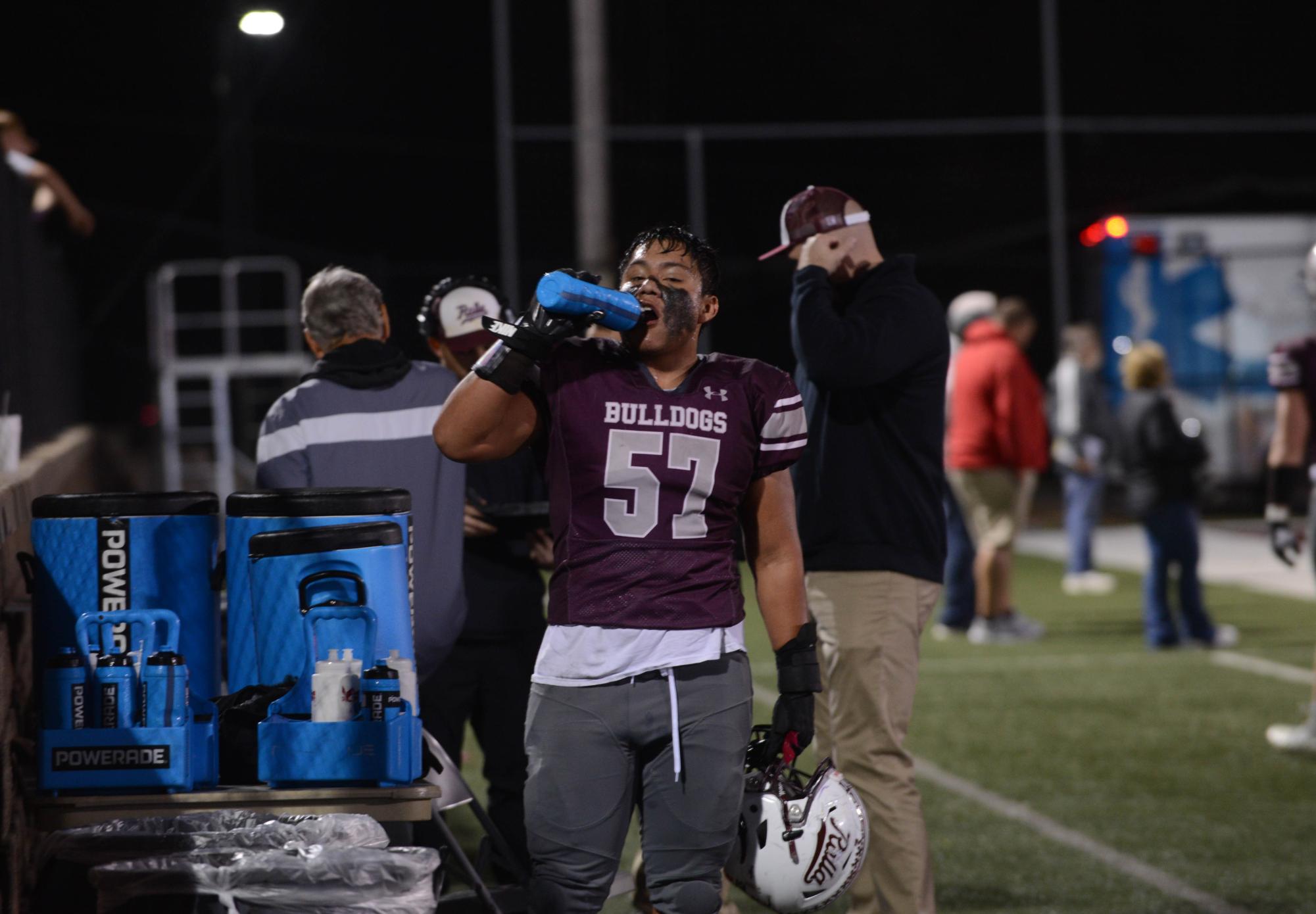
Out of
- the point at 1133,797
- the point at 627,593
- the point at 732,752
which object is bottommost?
the point at 1133,797

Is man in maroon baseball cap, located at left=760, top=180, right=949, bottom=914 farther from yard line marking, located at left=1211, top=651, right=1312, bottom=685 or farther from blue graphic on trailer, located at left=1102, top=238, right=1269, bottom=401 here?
blue graphic on trailer, located at left=1102, top=238, right=1269, bottom=401

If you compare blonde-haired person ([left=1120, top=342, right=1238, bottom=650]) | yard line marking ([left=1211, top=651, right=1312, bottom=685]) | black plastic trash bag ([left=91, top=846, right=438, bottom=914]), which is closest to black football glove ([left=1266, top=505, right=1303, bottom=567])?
yard line marking ([left=1211, top=651, right=1312, bottom=685])

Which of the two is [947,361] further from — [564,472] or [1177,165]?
[1177,165]

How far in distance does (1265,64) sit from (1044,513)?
7.75 metres

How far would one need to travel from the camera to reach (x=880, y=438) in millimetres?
4980

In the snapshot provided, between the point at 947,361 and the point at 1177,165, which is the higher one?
the point at 1177,165

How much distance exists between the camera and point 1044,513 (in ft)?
76.1

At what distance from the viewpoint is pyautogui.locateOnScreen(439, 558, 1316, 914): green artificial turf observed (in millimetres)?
5793

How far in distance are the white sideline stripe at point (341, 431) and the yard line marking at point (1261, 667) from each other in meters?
6.63

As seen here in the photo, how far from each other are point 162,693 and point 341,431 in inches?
48.9

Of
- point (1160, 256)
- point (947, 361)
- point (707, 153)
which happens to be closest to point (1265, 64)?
point (1160, 256)

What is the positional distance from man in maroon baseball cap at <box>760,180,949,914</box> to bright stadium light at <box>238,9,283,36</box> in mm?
3142

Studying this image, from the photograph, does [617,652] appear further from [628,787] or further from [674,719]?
[628,787]

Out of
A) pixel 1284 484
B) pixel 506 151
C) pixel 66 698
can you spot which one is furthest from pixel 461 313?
pixel 506 151
